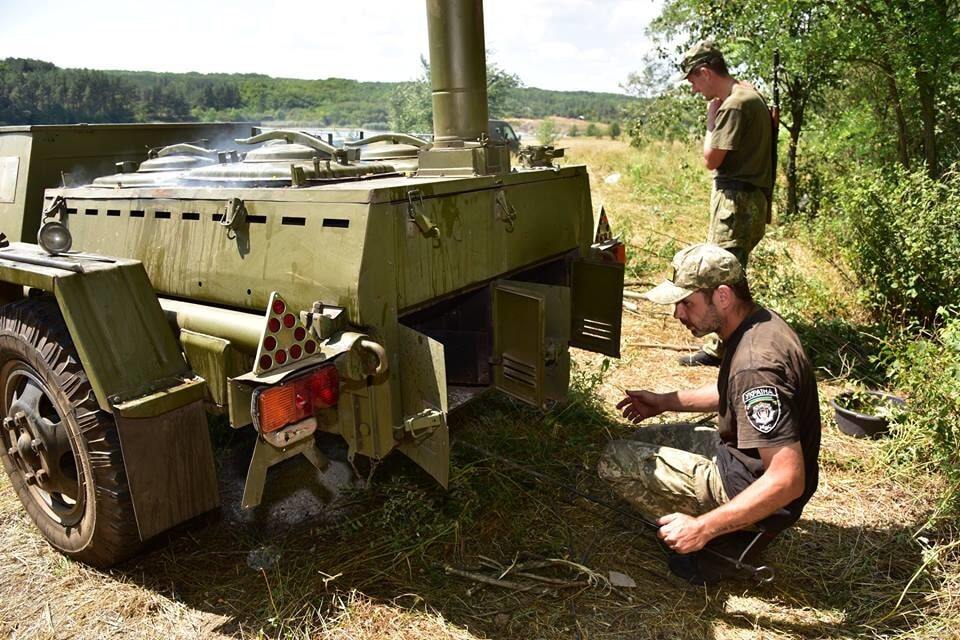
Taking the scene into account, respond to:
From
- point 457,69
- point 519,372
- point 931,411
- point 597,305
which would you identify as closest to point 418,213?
point 519,372

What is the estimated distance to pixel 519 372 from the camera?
3.53 meters

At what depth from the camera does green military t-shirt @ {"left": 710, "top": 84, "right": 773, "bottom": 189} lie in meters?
4.97

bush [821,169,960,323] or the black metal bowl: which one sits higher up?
bush [821,169,960,323]

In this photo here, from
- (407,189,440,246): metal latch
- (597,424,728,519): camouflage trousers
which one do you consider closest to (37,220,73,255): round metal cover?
(407,189,440,246): metal latch

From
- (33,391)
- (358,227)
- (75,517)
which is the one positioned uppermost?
(358,227)

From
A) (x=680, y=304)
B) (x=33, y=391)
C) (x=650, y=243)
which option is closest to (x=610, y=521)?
(x=680, y=304)

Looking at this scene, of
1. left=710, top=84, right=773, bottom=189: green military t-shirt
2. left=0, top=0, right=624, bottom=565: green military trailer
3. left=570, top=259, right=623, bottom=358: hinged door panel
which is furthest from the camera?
left=710, top=84, right=773, bottom=189: green military t-shirt

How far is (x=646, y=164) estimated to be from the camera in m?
15.4

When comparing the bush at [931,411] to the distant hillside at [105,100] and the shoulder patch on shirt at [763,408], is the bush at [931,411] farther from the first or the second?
the distant hillside at [105,100]

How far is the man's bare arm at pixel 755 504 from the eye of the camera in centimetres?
250

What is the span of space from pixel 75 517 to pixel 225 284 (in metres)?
1.14

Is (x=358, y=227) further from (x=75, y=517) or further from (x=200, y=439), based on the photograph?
(x=75, y=517)

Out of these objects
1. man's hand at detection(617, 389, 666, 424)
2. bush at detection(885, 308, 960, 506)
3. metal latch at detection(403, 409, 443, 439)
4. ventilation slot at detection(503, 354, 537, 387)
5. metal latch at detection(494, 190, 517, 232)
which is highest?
metal latch at detection(494, 190, 517, 232)

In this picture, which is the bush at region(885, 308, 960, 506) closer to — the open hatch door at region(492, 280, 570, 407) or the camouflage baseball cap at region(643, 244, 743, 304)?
the camouflage baseball cap at region(643, 244, 743, 304)
